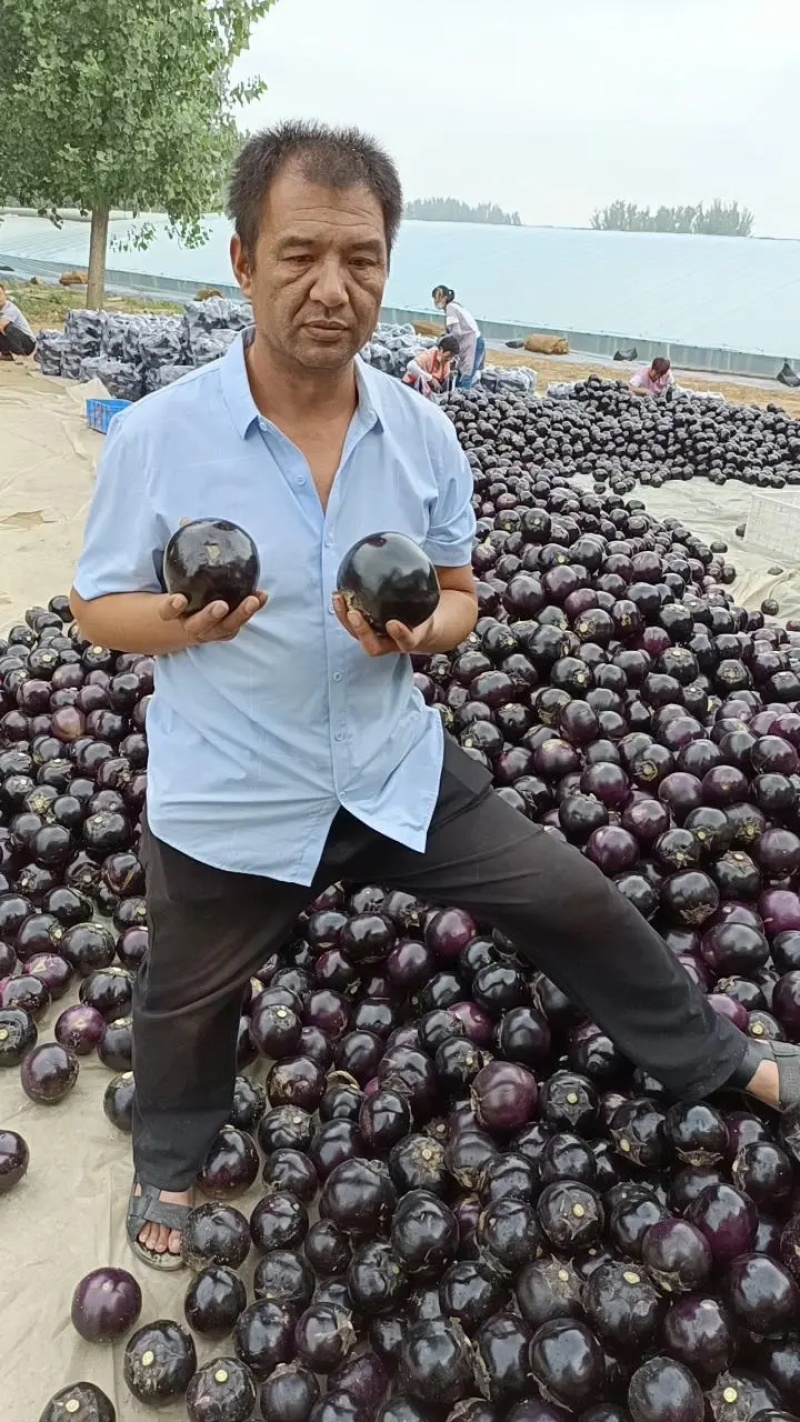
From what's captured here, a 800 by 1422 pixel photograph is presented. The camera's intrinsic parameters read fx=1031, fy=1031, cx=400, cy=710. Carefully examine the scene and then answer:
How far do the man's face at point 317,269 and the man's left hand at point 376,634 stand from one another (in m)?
0.41

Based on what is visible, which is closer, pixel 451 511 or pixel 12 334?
pixel 451 511

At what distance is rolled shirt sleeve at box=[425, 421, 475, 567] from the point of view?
2004 millimetres

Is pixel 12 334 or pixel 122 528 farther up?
pixel 122 528

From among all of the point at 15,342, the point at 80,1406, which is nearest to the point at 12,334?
the point at 15,342

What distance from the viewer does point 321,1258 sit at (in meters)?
2.04

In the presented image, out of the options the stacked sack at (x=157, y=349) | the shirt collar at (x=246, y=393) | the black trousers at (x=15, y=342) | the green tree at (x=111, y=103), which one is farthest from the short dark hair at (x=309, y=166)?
the green tree at (x=111, y=103)

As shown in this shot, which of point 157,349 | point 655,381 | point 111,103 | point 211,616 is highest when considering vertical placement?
point 111,103

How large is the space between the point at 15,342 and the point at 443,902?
16.0m

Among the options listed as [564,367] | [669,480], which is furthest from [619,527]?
[564,367]

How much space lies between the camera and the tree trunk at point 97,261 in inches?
711

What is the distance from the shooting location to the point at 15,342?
15.7 m

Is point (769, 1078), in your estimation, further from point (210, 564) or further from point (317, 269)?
point (317, 269)

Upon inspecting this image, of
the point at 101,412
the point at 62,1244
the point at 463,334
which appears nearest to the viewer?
the point at 62,1244

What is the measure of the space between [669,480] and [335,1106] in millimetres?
7710
